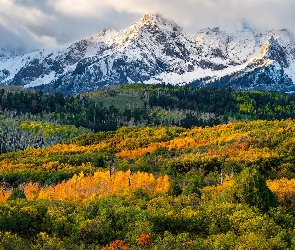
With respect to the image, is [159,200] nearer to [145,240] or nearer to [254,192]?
[254,192]

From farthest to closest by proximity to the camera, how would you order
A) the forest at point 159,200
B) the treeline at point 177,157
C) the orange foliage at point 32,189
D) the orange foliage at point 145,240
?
the treeline at point 177,157 < the orange foliage at point 32,189 < the forest at point 159,200 < the orange foliage at point 145,240

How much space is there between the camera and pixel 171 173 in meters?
127

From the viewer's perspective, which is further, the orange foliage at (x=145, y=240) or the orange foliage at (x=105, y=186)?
the orange foliage at (x=105, y=186)

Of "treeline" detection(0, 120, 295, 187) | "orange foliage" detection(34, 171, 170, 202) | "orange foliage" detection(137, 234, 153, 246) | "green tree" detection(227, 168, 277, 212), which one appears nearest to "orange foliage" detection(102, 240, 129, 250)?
"orange foliage" detection(137, 234, 153, 246)

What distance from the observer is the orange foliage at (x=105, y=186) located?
326ft

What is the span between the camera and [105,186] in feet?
358

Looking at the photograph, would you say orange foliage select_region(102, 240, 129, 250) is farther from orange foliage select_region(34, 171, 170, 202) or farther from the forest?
orange foliage select_region(34, 171, 170, 202)

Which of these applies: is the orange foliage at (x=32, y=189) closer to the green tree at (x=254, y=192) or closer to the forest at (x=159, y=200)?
the forest at (x=159, y=200)

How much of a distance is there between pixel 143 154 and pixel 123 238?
347 ft

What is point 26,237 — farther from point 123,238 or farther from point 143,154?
point 143,154

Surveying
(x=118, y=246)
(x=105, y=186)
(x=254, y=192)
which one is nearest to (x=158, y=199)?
(x=254, y=192)

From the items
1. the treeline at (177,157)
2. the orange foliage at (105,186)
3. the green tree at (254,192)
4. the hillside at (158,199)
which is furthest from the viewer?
the treeline at (177,157)

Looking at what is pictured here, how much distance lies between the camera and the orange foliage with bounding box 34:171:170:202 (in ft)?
326

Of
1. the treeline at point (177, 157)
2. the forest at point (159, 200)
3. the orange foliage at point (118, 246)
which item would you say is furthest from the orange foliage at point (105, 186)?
the orange foliage at point (118, 246)
